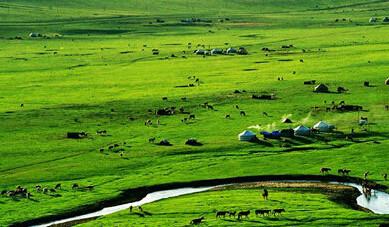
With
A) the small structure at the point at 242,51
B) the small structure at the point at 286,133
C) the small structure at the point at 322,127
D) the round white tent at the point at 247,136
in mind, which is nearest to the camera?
the round white tent at the point at 247,136

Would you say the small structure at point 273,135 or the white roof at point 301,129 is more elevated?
the white roof at point 301,129

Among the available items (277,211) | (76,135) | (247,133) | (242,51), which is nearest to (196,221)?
(277,211)

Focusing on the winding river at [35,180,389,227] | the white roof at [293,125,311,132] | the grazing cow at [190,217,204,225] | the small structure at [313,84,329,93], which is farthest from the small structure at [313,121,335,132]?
the grazing cow at [190,217,204,225]

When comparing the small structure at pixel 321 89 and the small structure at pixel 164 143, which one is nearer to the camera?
the small structure at pixel 164 143

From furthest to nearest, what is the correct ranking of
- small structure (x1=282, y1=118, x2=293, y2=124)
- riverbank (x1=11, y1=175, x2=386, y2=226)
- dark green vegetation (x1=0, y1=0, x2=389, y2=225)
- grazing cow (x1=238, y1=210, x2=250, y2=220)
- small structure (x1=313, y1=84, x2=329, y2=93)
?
small structure (x1=313, y1=84, x2=329, y2=93) → small structure (x1=282, y1=118, x2=293, y2=124) → dark green vegetation (x1=0, y1=0, x2=389, y2=225) → riverbank (x1=11, y1=175, x2=386, y2=226) → grazing cow (x1=238, y1=210, x2=250, y2=220)

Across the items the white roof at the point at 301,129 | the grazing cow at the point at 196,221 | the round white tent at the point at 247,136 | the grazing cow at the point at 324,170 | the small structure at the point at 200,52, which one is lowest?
the grazing cow at the point at 196,221

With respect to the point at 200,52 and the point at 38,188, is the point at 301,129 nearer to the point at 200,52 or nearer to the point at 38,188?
the point at 38,188

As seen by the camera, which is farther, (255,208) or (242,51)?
(242,51)

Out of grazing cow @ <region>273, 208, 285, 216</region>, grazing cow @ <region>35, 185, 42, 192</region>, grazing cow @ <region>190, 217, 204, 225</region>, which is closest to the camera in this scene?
grazing cow @ <region>190, 217, 204, 225</region>

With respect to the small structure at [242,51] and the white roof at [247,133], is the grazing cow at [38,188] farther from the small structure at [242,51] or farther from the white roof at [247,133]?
the small structure at [242,51]

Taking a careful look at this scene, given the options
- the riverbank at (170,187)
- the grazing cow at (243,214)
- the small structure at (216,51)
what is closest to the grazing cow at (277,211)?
the grazing cow at (243,214)

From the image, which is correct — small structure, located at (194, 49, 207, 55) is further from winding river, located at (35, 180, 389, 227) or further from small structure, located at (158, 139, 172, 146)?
winding river, located at (35, 180, 389, 227)
